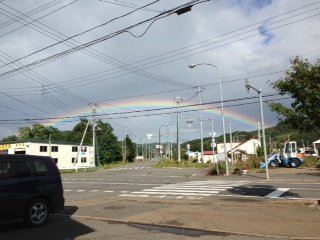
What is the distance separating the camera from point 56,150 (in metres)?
78.8

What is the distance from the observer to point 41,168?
447 inches

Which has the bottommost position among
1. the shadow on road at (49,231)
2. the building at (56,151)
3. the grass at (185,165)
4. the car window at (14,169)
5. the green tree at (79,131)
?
the shadow on road at (49,231)

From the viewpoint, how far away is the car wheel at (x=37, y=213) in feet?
35.0

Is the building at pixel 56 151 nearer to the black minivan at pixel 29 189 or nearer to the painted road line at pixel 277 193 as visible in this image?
the painted road line at pixel 277 193

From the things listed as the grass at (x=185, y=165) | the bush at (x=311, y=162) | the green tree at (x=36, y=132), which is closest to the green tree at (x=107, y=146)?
the green tree at (x=36, y=132)

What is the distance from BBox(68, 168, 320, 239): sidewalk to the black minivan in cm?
159

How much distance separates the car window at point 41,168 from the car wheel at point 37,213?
696 millimetres

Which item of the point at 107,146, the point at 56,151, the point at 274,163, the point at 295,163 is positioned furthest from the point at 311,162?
the point at 107,146

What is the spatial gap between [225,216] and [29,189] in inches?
210

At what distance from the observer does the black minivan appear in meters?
10.1

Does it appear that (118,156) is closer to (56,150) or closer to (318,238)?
(56,150)

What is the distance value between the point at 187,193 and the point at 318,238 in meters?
11.6

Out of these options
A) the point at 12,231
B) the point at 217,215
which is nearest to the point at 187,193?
the point at 217,215

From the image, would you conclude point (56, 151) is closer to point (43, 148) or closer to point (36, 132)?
point (43, 148)
